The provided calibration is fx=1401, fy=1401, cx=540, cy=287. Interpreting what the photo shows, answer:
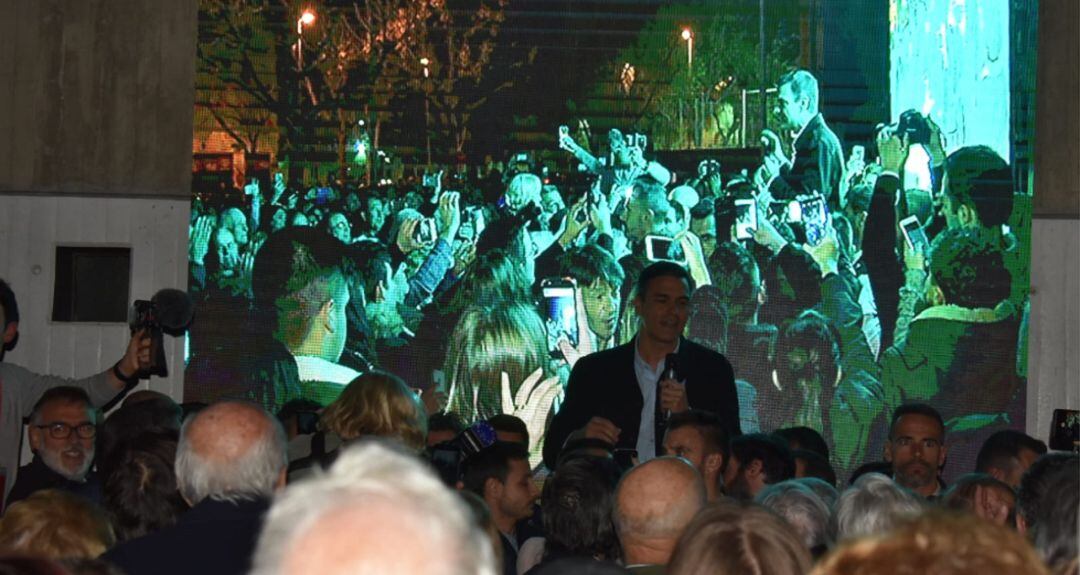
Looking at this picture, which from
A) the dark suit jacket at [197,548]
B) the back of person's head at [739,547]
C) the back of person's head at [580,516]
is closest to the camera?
the back of person's head at [739,547]

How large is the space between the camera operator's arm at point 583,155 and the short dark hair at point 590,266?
1.52 feet

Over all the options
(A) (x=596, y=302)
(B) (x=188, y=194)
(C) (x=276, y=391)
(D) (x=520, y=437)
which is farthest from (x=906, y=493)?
(B) (x=188, y=194)

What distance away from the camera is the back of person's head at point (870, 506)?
3510 millimetres

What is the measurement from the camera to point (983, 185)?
8.34 meters

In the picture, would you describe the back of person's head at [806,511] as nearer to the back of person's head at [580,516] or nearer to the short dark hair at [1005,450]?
the back of person's head at [580,516]

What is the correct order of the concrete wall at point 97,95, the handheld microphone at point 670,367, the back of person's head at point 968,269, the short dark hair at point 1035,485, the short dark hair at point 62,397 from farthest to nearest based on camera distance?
the concrete wall at point 97,95 < the back of person's head at point 968,269 < the handheld microphone at point 670,367 < the short dark hair at point 62,397 < the short dark hair at point 1035,485

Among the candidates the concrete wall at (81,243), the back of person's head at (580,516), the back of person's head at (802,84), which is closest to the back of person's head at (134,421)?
the back of person's head at (580,516)

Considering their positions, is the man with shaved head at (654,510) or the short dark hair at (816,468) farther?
the short dark hair at (816,468)

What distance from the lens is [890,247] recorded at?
8.37 m

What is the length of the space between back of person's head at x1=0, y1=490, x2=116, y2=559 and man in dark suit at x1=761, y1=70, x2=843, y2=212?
5936mm

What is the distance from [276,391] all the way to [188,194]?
1394 millimetres

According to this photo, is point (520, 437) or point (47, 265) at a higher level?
point (47, 265)

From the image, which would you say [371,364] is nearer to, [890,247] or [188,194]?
[188,194]

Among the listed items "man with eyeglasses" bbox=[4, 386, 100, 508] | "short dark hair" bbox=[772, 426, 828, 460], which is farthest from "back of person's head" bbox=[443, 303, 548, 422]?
"man with eyeglasses" bbox=[4, 386, 100, 508]
